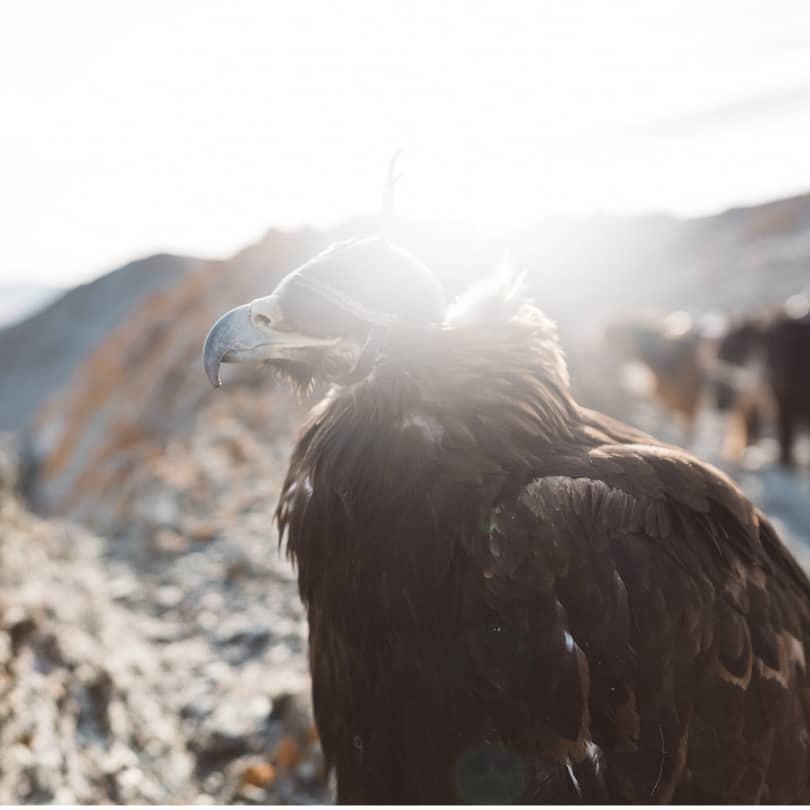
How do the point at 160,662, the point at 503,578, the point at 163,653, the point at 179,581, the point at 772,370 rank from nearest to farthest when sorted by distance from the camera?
the point at 503,578 < the point at 160,662 < the point at 163,653 < the point at 179,581 < the point at 772,370

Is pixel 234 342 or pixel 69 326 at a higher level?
pixel 234 342

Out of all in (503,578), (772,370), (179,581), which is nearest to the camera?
(503,578)

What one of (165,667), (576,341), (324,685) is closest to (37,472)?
(576,341)

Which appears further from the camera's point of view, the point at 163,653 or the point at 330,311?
the point at 163,653

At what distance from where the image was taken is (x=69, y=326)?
119 ft

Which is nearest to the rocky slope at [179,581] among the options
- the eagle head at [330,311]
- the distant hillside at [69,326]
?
the eagle head at [330,311]

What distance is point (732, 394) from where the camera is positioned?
11.0 metres

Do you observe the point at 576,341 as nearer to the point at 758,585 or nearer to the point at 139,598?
the point at 139,598

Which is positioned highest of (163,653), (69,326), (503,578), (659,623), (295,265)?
(295,265)

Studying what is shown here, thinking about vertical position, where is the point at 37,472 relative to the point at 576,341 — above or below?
below

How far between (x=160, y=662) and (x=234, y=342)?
9.14ft

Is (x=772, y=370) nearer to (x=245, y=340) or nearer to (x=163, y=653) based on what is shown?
(x=163, y=653)

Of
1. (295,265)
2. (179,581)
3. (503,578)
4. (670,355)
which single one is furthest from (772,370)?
(503,578)

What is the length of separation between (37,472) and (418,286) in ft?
53.7
